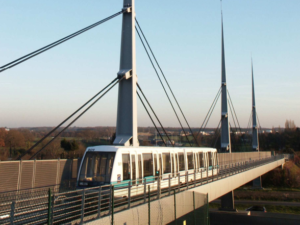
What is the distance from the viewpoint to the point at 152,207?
11945 millimetres

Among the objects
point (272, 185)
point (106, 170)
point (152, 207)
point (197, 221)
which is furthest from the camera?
point (272, 185)

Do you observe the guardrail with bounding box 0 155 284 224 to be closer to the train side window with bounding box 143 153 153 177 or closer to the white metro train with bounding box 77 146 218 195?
the white metro train with bounding box 77 146 218 195

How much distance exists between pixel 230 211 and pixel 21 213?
112 feet

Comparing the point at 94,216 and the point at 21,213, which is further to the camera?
the point at 94,216

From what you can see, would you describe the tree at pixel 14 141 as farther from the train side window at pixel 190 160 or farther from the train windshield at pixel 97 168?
the train windshield at pixel 97 168

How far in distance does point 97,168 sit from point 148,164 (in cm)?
325

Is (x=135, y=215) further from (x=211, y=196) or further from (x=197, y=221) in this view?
(x=211, y=196)

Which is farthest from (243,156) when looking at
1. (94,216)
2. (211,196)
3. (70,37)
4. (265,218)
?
(94,216)

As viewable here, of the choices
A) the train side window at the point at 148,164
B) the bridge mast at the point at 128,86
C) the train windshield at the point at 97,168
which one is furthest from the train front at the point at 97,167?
the bridge mast at the point at 128,86

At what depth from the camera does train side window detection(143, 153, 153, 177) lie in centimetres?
1619

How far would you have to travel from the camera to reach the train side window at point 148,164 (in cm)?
1619

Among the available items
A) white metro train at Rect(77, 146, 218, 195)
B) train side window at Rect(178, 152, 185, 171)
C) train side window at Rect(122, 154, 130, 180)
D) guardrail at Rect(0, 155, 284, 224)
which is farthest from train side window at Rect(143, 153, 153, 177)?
train side window at Rect(178, 152, 185, 171)

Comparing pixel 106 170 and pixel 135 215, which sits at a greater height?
pixel 106 170

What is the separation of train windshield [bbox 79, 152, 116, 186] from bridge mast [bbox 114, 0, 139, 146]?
3508 millimetres
